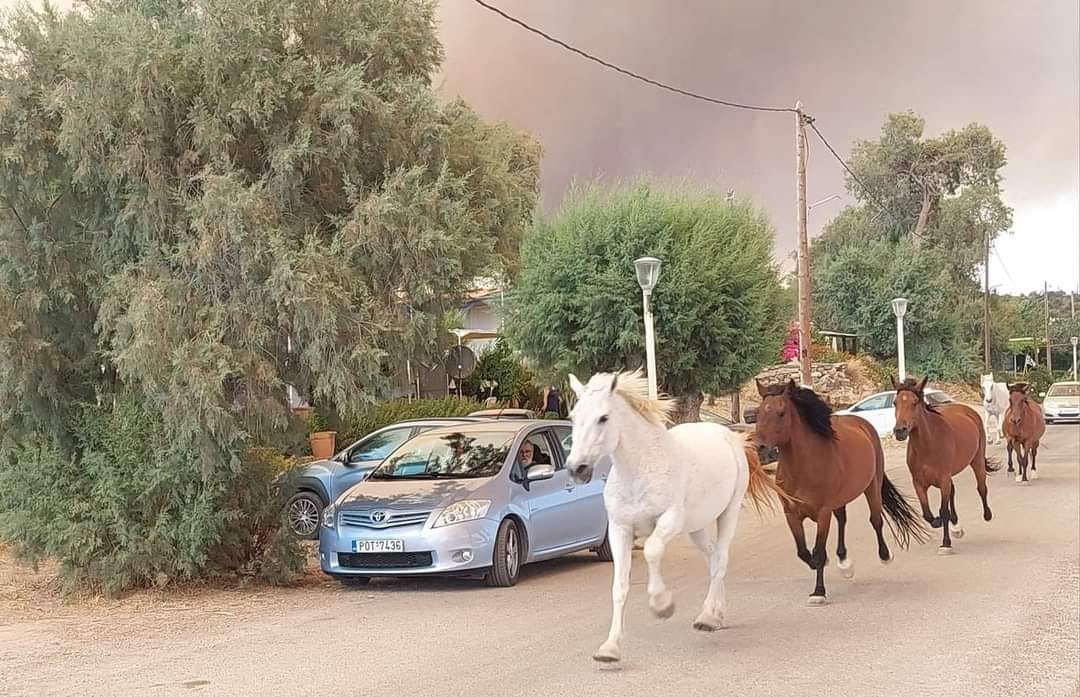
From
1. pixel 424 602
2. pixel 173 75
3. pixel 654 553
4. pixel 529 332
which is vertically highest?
pixel 173 75

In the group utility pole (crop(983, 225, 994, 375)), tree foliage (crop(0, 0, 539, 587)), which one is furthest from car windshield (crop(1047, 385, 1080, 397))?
tree foliage (crop(0, 0, 539, 587))

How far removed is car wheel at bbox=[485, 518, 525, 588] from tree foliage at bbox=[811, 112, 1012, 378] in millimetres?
47461

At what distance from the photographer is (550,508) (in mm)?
11773

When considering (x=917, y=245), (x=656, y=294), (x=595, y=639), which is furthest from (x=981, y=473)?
(x=917, y=245)

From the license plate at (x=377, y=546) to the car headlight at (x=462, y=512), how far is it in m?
0.41

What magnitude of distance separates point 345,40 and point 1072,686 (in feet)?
28.2

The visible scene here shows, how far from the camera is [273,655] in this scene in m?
8.26

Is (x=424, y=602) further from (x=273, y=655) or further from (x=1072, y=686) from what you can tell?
(x=1072, y=686)

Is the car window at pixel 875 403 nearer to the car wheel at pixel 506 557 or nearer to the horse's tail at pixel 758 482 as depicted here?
the car wheel at pixel 506 557

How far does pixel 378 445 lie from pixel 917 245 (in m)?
50.5

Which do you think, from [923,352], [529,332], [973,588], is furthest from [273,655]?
[923,352]

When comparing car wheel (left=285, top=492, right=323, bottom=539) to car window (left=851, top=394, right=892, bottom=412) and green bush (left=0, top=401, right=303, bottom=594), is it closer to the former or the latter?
green bush (left=0, top=401, right=303, bottom=594)

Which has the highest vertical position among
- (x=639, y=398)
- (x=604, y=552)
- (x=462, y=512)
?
→ (x=639, y=398)

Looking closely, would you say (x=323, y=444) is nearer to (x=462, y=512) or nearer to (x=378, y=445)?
(x=378, y=445)
